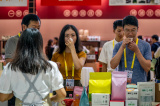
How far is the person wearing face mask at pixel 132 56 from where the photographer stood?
3148 millimetres

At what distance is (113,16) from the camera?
1004 cm

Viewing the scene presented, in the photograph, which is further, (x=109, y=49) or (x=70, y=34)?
(x=109, y=49)

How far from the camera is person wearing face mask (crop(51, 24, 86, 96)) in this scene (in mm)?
3406

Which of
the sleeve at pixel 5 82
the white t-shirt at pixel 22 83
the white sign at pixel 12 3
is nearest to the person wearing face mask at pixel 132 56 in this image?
the white t-shirt at pixel 22 83

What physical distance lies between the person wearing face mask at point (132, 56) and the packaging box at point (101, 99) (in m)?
0.70

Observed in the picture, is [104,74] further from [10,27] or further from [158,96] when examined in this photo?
[10,27]

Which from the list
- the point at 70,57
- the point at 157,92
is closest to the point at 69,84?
the point at 70,57

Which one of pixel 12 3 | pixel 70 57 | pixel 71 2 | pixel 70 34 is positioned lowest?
pixel 70 57

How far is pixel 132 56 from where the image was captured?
3.26 m

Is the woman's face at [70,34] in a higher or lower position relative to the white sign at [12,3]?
lower

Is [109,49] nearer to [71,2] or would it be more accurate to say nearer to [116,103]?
[116,103]

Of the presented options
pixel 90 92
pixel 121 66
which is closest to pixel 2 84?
pixel 90 92

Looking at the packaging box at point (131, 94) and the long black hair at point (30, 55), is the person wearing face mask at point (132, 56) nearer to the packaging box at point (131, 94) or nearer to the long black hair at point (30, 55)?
the packaging box at point (131, 94)

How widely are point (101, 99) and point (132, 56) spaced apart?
89 centimetres
